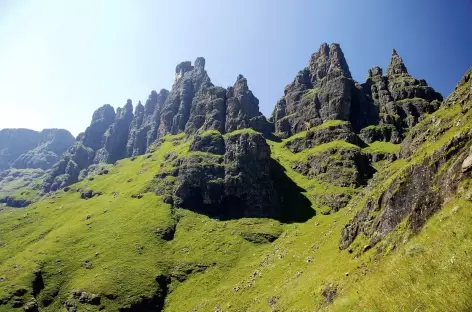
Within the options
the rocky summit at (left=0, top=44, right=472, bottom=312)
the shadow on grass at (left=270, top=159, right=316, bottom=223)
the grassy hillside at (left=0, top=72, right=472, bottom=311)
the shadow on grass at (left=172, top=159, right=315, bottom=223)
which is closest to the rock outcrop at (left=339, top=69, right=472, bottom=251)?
the rocky summit at (left=0, top=44, right=472, bottom=312)

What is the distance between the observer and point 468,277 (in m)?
13.1

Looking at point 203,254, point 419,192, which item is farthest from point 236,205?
point 419,192

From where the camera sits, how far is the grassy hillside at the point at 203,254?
194 ft

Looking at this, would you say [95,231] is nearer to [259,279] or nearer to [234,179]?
[234,179]

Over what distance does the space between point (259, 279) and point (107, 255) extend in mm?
71260

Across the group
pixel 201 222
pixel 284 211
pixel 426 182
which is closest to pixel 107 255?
pixel 201 222

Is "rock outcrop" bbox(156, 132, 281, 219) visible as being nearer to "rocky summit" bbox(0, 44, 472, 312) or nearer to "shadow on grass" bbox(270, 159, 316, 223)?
"rocky summit" bbox(0, 44, 472, 312)

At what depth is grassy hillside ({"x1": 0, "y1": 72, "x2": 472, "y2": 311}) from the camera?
59000mm

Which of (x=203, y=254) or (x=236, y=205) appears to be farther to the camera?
(x=236, y=205)

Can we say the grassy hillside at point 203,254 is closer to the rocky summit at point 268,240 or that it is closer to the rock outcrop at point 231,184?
the rocky summit at point 268,240

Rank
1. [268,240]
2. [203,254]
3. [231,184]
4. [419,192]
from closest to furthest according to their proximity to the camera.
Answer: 1. [419,192]
2. [203,254]
3. [268,240]
4. [231,184]

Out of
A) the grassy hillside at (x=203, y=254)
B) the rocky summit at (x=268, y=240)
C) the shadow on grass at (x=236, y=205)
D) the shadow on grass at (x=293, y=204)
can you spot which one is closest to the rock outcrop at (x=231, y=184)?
the shadow on grass at (x=236, y=205)

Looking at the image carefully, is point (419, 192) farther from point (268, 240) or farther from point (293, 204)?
point (293, 204)

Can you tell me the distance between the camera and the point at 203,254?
138m
